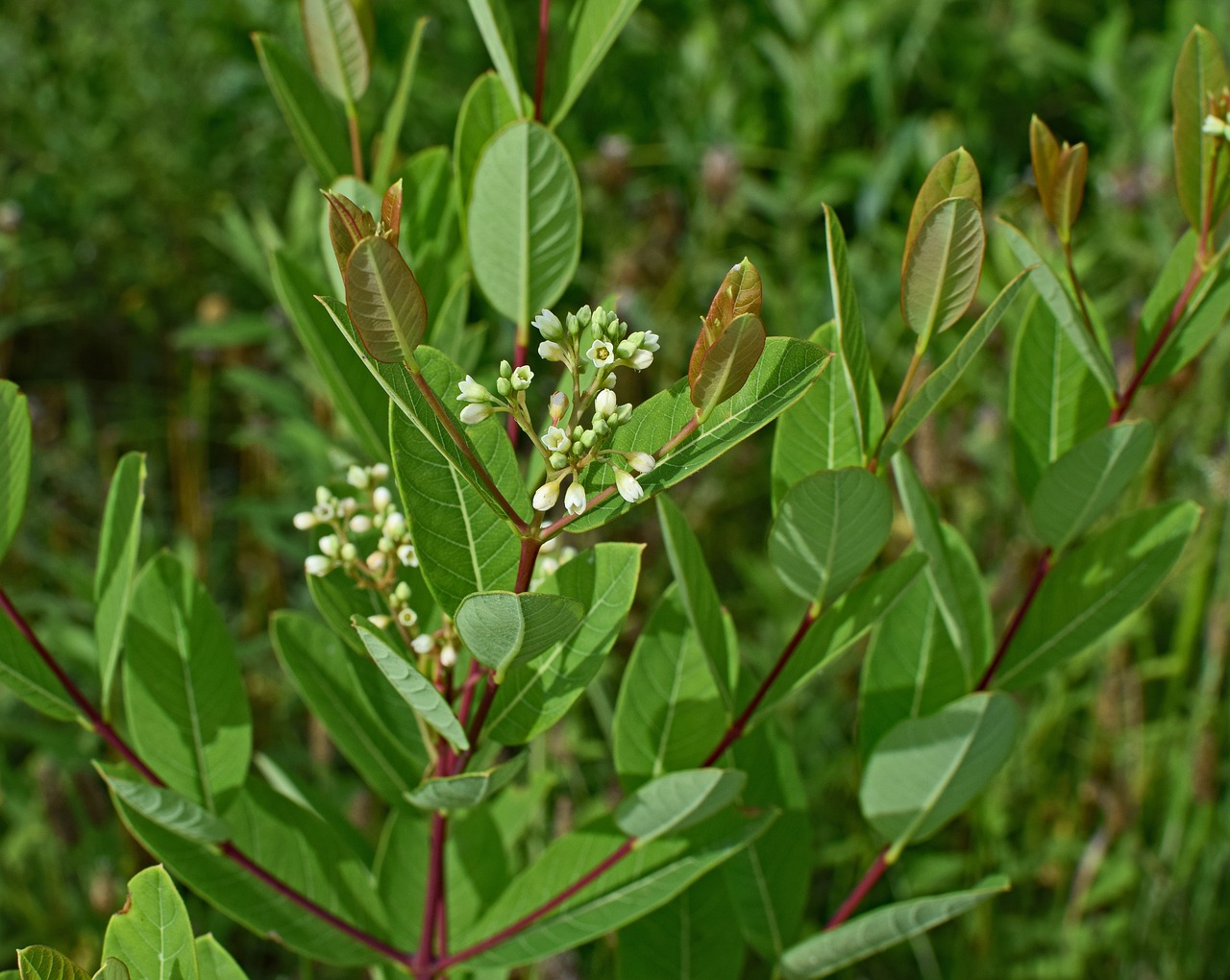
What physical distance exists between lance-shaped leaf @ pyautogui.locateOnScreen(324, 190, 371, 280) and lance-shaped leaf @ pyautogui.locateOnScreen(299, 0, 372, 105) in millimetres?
269

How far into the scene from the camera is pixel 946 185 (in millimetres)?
495

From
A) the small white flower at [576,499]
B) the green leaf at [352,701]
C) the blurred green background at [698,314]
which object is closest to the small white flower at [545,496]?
the small white flower at [576,499]

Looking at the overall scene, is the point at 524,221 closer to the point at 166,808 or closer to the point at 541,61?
the point at 541,61

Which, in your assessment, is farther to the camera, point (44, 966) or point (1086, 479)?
point (1086, 479)

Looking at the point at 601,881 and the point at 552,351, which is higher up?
the point at 552,351

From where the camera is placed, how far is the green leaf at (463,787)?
1.63ft

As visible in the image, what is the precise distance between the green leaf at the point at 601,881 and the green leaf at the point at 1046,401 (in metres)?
0.25

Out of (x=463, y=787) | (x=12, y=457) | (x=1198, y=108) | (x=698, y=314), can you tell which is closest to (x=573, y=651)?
(x=463, y=787)

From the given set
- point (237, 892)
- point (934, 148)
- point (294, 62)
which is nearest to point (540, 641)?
point (237, 892)

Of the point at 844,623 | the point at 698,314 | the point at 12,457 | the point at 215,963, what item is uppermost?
the point at 12,457

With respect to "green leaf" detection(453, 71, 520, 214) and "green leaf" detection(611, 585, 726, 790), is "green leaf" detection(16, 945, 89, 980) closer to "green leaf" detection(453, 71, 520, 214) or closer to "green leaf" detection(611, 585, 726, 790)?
"green leaf" detection(611, 585, 726, 790)

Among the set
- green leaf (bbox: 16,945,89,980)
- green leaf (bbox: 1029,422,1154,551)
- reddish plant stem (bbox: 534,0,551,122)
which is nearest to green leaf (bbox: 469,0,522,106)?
reddish plant stem (bbox: 534,0,551,122)

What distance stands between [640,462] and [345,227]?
134mm

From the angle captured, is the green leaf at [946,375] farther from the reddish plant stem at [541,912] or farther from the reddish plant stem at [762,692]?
the reddish plant stem at [541,912]
